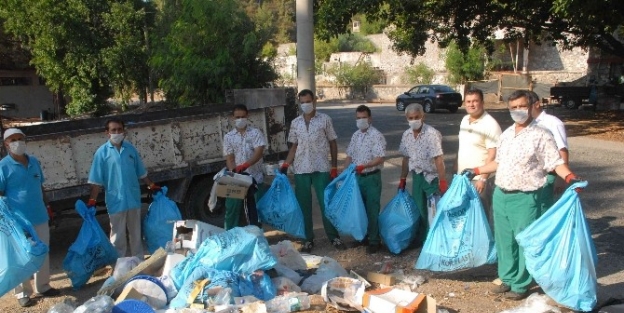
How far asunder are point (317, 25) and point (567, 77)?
867 inches

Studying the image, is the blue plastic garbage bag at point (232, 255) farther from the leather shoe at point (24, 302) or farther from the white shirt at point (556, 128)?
the white shirt at point (556, 128)

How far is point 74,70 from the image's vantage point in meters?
23.2

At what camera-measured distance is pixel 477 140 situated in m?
5.19

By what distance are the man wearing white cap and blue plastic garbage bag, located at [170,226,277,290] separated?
4.60ft

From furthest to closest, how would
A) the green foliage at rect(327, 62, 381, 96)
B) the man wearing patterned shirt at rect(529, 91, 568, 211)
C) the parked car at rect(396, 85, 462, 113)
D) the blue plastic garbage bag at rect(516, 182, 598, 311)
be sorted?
the green foliage at rect(327, 62, 381, 96)
the parked car at rect(396, 85, 462, 113)
the man wearing patterned shirt at rect(529, 91, 568, 211)
the blue plastic garbage bag at rect(516, 182, 598, 311)

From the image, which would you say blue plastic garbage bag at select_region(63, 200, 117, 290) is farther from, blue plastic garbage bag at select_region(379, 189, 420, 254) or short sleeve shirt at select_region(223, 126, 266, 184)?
blue plastic garbage bag at select_region(379, 189, 420, 254)

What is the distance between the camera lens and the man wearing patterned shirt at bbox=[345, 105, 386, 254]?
5.74 m

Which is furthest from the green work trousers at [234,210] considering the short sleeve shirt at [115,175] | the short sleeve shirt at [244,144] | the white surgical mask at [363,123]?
the white surgical mask at [363,123]

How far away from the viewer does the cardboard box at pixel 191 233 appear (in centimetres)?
504

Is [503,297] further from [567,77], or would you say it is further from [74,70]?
[567,77]

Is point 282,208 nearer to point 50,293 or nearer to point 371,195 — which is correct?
point 371,195

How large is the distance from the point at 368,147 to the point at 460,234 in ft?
4.58

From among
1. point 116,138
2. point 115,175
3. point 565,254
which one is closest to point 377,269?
point 565,254

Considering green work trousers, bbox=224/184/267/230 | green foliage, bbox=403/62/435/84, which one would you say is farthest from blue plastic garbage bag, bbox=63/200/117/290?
green foliage, bbox=403/62/435/84
